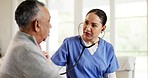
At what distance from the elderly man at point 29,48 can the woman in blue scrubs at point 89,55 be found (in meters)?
0.57

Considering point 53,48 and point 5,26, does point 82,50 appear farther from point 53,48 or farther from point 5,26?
point 5,26

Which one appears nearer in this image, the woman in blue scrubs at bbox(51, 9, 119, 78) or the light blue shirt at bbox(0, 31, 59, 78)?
the light blue shirt at bbox(0, 31, 59, 78)

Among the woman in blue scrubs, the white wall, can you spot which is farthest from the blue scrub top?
the white wall

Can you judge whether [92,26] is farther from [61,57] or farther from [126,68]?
[126,68]

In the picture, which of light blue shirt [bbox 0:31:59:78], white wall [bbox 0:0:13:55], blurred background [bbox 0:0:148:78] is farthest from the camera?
white wall [bbox 0:0:13:55]

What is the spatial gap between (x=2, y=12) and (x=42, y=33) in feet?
13.3

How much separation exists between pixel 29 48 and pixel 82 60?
0.68 metres

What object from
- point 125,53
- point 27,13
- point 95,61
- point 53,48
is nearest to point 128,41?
point 125,53

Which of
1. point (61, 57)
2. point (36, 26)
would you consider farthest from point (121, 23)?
point (36, 26)

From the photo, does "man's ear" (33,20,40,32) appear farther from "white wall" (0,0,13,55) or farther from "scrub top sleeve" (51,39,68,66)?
"white wall" (0,0,13,55)

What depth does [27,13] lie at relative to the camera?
3.01ft

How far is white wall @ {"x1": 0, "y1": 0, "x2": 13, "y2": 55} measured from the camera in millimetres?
4684

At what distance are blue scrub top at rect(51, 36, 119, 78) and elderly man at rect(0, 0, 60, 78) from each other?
55cm

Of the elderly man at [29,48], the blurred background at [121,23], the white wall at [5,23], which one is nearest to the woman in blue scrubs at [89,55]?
the elderly man at [29,48]
